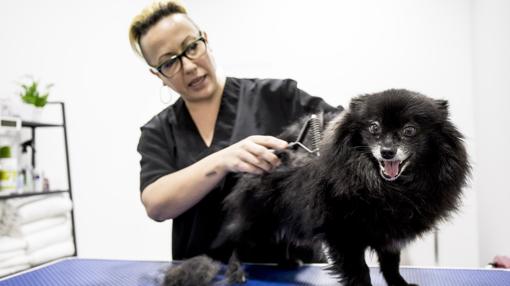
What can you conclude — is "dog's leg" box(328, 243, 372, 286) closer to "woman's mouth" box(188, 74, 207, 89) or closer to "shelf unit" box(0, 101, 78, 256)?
"woman's mouth" box(188, 74, 207, 89)

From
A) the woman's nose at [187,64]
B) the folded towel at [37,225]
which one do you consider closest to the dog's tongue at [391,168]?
the woman's nose at [187,64]

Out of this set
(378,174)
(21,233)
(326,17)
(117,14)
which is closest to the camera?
(378,174)

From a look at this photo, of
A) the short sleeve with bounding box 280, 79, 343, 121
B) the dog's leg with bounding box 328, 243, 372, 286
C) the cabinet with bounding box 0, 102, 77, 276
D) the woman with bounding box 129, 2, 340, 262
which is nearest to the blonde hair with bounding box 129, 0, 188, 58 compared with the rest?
the woman with bounding box 129, 2, 340, 262

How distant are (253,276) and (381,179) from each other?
0.55 m

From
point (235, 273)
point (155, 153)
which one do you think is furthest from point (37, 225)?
point (235, 273)

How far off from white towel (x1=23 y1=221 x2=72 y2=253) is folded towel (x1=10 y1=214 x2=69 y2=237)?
2cm

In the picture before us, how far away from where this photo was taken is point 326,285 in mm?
1065

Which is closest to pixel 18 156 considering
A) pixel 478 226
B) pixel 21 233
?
pixel 21 233

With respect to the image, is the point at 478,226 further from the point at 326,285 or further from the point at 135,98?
the point at 135,98

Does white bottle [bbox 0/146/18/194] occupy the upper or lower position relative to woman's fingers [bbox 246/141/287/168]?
lower

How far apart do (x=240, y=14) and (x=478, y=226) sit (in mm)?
2303

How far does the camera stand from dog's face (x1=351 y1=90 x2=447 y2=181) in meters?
0.82

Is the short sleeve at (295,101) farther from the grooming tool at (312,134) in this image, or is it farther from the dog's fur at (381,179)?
the dog's fur at (381,179)

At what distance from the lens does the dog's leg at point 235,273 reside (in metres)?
1.14
